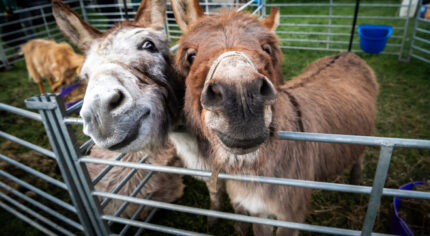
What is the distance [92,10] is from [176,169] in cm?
1369

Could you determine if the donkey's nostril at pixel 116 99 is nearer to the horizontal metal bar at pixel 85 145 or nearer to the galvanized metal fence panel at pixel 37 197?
the horizontal metal bar at pixel 85 145

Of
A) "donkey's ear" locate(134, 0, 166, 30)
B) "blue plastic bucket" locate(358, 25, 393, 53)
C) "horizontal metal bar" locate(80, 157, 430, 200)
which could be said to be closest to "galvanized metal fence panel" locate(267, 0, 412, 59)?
"blue plastic bucket" locate(358, 25, 393, 53)

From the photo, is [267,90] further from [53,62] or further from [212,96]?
[53,62]

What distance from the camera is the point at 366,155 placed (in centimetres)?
355

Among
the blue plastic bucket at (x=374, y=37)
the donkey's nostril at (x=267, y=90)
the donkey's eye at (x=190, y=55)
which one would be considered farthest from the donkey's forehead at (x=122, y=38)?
the blue plastic bucket at (x=374, y=37)

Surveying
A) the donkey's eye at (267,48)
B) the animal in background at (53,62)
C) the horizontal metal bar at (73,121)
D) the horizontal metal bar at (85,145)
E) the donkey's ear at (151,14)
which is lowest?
the animal in background at (53,62)

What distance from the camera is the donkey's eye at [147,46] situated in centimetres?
176

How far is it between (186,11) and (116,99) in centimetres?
105

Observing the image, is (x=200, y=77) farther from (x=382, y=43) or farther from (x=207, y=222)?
(x=382, y=43)

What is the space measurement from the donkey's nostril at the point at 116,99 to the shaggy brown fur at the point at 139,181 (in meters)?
1.43

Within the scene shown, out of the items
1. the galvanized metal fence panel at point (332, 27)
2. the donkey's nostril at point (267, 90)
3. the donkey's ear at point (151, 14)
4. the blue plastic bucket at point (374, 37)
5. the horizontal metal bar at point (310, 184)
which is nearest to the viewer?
the donkey's nostril at point (267, 90)

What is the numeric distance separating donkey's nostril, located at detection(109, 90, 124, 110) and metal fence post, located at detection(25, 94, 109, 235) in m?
0.51

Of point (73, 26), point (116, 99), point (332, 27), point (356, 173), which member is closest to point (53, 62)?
Result: point (73, 26)

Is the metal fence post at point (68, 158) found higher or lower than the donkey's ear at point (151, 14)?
lower
